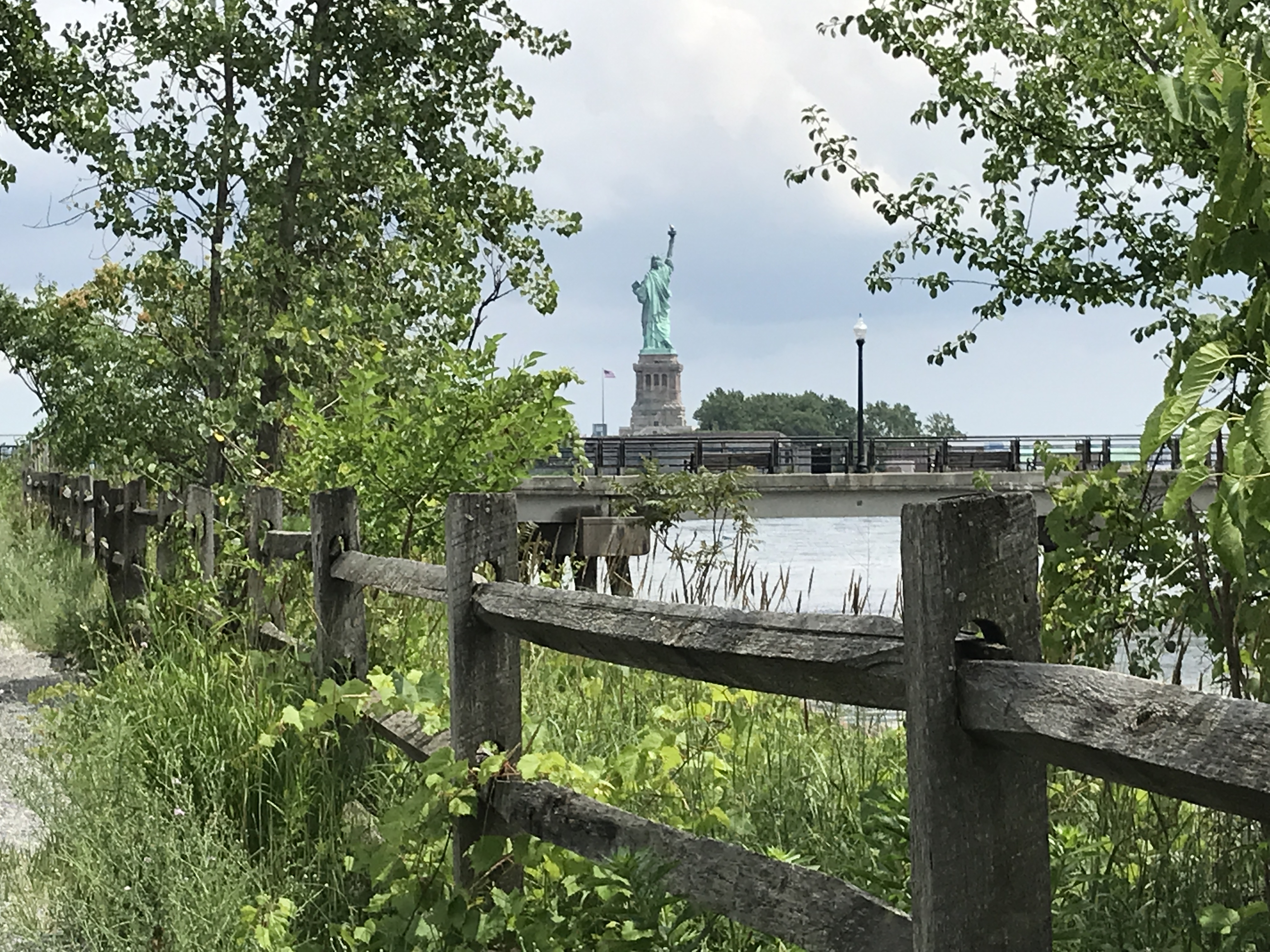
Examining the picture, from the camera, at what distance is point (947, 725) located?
213 centimetres

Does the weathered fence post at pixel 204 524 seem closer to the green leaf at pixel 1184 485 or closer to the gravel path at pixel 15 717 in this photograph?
the gravel path at pixel 15 717

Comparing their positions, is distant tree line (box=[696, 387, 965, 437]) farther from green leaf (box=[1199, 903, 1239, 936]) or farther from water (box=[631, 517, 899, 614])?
green leaf (box=[1199, 903, 1239, 936])

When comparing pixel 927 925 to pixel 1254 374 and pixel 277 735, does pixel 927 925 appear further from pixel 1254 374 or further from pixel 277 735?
pixel 277 735

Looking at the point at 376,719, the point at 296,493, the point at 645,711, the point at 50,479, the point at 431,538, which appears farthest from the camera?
the point at 50,479

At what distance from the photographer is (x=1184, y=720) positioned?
6.00 ft

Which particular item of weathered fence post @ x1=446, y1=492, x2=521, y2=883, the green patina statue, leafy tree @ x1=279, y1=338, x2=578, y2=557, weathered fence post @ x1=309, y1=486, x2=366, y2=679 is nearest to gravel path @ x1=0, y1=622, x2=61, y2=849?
weathered fence post @ x1=309, y1=486, x2=366, y2=679

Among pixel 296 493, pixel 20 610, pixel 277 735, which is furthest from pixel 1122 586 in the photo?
pixel 20 610

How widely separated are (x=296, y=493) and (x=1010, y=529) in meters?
6.17

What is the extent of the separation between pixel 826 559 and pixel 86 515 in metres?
39.3

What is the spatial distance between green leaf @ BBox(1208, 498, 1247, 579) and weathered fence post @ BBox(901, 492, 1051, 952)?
0.26m

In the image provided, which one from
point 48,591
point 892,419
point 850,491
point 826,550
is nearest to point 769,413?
point 892,419

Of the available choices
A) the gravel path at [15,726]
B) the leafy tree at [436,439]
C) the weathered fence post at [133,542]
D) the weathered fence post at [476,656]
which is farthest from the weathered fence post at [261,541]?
the weathered fence post at [133,542]

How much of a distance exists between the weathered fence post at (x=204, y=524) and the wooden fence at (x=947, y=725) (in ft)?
18.5

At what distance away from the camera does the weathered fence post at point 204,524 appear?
28.2 ft
